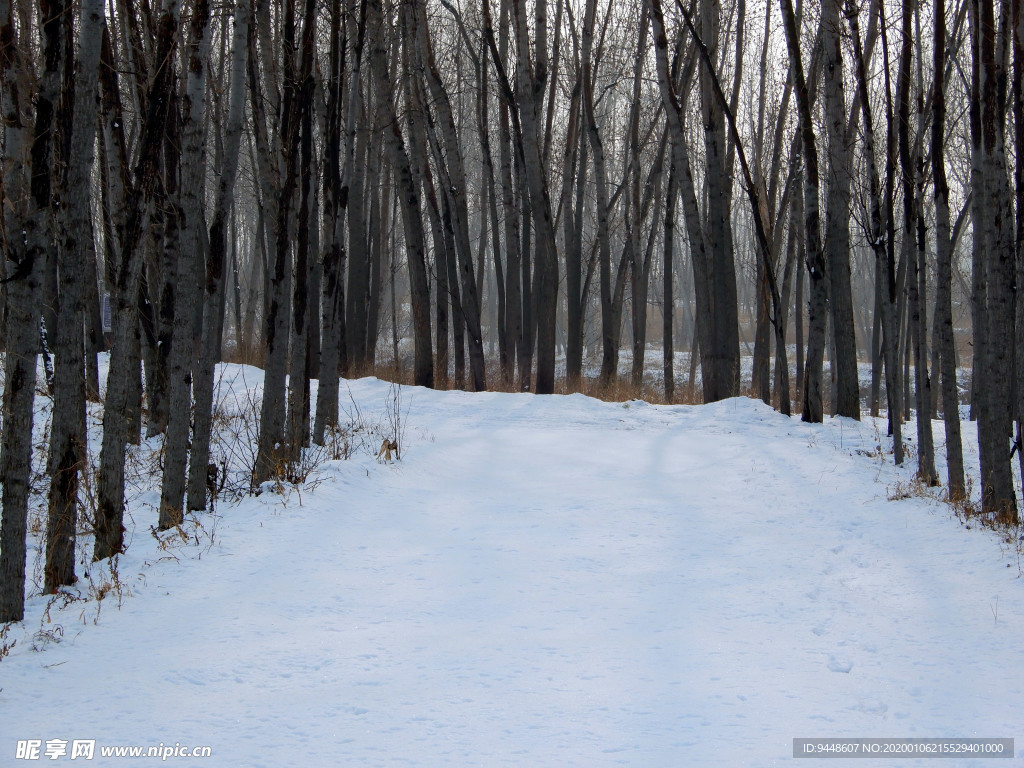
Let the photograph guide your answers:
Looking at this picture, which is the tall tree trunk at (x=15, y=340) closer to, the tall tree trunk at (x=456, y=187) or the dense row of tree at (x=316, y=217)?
the dense row of tree at (x=316, y=217)

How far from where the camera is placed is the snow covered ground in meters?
2.75

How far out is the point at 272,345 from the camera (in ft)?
22.4

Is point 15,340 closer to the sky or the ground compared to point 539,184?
closer to the ground

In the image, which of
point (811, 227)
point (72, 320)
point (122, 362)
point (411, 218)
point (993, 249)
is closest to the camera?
point (72, 320)

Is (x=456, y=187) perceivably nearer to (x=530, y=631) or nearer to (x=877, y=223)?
(x=877, y=223)

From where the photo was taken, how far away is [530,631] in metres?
3.65

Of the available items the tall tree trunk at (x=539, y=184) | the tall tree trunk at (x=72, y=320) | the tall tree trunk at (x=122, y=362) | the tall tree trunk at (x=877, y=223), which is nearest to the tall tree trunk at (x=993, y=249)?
the tall tree trunk at (x=877, y=223)

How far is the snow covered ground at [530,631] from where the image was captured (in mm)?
2750

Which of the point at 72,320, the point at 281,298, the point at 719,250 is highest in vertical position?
the point at 719,250

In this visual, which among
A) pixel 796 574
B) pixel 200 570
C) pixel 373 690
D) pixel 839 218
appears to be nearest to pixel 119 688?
pixel 373 690

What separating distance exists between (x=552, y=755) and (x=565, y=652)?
0.81 metres

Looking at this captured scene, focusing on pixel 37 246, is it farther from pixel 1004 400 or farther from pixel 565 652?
pixel 1004 400

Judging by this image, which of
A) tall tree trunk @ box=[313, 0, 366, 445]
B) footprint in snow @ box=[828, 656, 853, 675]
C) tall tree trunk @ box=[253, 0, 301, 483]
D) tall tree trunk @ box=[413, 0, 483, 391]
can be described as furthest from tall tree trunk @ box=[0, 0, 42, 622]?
tall tree trunk @ box=[413, 0, 483, 391]

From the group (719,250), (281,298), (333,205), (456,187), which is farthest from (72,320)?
(456,187)
